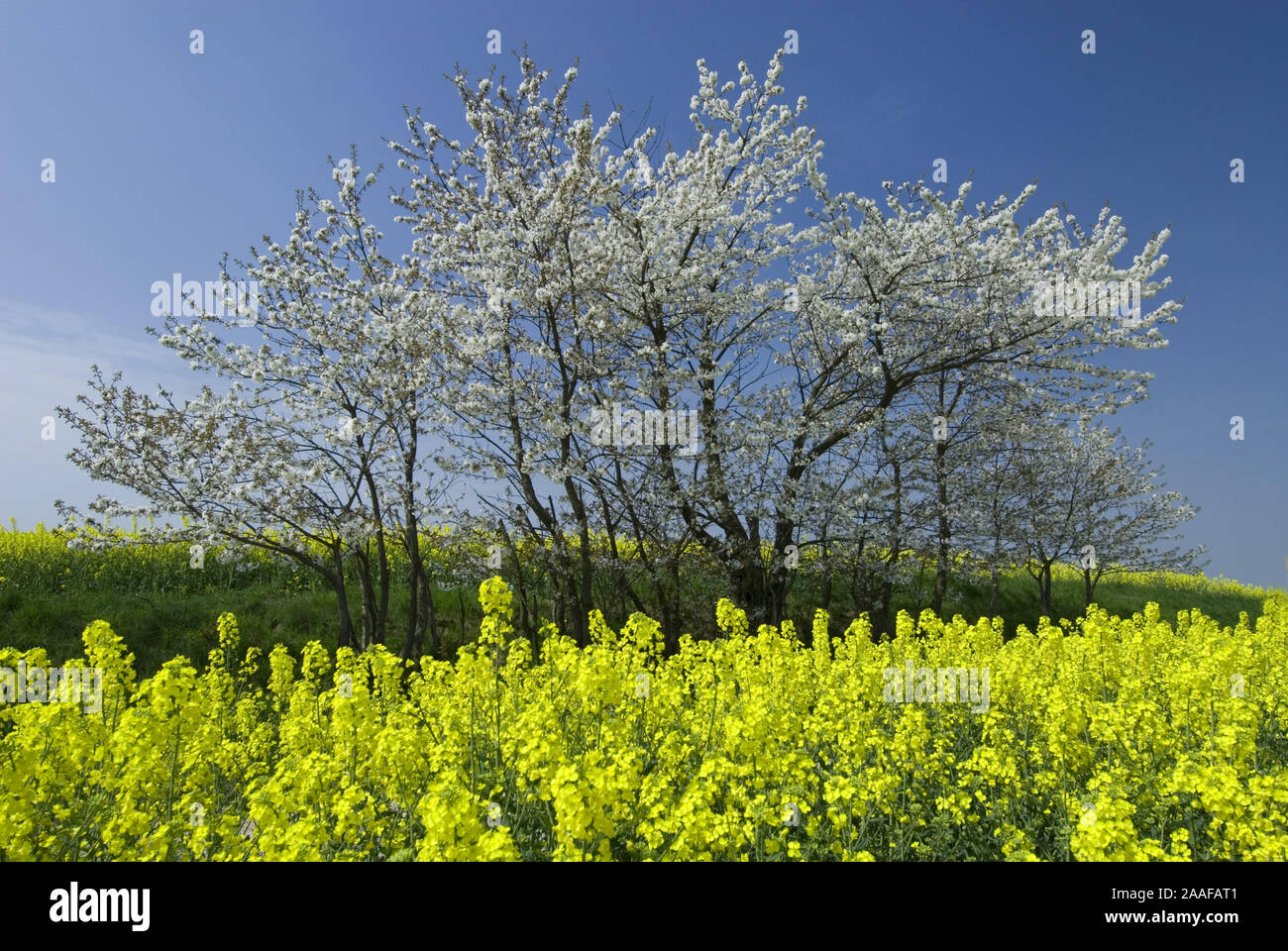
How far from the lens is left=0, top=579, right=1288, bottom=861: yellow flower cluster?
12.3ft

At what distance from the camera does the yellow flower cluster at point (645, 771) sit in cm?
374

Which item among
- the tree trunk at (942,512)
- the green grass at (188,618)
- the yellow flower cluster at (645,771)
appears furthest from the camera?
the tree trunk at (942,512)

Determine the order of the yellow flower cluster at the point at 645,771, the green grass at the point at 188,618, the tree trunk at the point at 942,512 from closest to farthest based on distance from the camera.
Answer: the yellow flower cluster at the point at 645,771 < the green grass at the point at 188,618 < the tree trunk at the point at 942,512

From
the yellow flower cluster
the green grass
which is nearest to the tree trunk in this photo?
the green grass

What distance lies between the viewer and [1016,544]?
16.1 metres

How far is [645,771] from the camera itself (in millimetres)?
5277

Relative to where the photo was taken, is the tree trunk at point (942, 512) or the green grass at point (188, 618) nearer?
the green grass at point (188, 618)

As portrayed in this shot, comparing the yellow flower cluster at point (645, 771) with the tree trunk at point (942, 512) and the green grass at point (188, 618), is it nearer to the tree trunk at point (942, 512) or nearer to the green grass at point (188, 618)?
the green grass at point (188, 618)

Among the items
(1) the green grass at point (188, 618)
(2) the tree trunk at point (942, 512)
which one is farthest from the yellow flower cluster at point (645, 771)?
(2) the tree trunk at point (942, 512)

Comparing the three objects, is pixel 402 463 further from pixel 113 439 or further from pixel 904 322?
pixel 904 322

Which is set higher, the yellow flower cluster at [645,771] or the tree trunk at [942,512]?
the tree trunk at [942,512]

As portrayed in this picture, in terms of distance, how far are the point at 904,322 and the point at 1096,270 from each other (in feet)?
9.72

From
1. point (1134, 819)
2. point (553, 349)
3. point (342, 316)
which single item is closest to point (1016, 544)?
point (553, 349)
